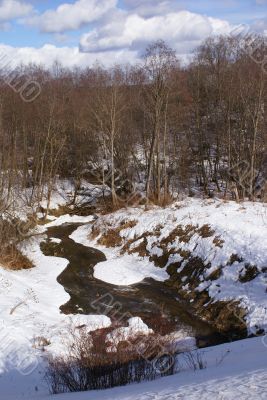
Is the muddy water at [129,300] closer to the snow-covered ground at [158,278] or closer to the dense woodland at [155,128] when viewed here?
the snow-covered ground at [158,278]

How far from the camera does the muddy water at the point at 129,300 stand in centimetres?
1697

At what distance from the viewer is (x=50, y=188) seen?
122 feet

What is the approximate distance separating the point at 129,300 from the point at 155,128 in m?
16.4

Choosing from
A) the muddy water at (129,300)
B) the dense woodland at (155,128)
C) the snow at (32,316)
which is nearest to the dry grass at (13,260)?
the snow at (32,316)

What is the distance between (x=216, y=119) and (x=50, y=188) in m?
14.6

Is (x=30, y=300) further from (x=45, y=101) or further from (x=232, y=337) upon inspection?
(x=45, y=101)

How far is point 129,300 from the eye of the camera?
19.1 metres

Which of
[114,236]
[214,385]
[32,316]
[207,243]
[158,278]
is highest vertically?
[214,385]

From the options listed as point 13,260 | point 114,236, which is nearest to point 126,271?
point 114,236

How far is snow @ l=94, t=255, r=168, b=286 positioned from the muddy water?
1.32 feet

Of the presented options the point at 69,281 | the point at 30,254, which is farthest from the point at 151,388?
the point at 30,254

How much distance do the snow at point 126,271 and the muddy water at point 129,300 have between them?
40cm

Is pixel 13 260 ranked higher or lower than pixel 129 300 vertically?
higher

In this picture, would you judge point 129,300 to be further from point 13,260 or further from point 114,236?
point 114,236
